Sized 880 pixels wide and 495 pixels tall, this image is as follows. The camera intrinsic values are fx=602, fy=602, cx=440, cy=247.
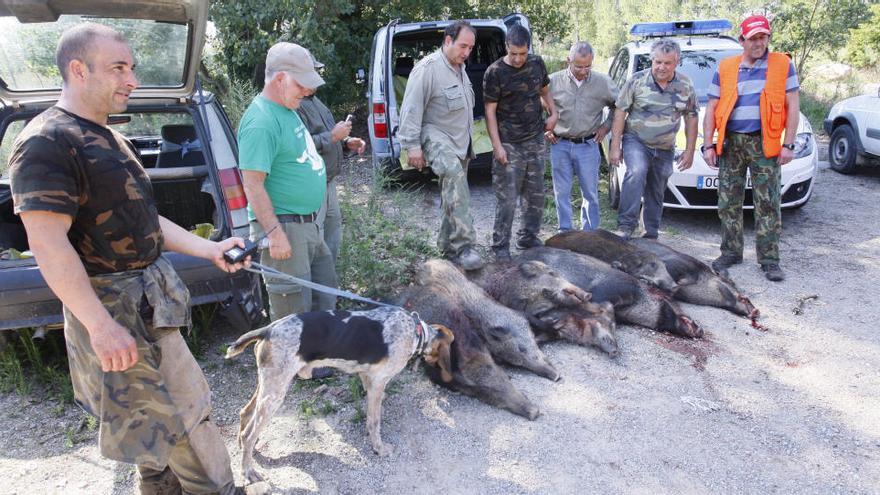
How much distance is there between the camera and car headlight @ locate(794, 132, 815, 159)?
6.69 metres

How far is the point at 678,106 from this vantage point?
18.6ft

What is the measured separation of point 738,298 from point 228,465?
13.3 feet

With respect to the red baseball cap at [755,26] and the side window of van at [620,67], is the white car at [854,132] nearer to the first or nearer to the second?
the side window of van at [620,67]

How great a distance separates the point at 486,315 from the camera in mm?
4383

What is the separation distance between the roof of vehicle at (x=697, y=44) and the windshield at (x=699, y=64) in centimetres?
10

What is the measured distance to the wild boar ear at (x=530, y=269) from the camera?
4910 millimetres

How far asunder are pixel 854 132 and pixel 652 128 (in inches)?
206

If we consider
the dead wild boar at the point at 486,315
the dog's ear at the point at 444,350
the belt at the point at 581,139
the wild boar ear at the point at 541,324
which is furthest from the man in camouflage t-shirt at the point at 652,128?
the dog's ear at the point at 444,350

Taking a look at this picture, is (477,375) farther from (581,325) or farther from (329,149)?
(329,149)

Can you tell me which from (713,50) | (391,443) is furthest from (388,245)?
(713,50)

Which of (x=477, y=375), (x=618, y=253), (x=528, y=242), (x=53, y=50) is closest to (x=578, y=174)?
(x=528, y=242)

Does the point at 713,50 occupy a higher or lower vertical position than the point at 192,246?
higher

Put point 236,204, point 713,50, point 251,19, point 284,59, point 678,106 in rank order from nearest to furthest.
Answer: point 284,59, point 236,204, point 678,106, point 713,50, point 251,19

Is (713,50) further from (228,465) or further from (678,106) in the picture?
(228,465)
